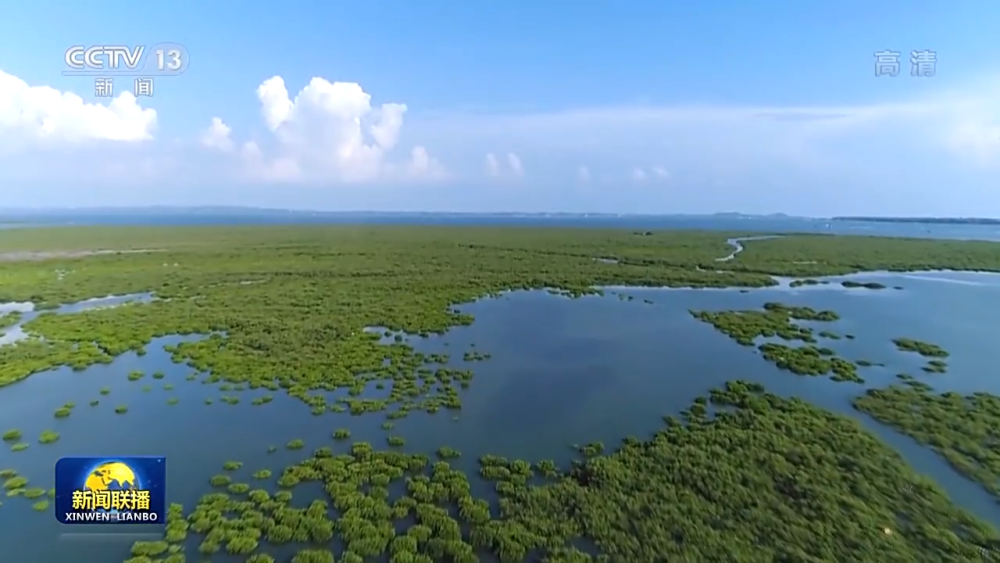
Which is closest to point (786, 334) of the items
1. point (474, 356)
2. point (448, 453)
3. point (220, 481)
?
point (474, 356)

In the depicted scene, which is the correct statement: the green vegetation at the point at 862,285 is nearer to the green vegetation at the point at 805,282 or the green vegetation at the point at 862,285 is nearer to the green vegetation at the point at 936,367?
the green vegetation at the point at 805,282

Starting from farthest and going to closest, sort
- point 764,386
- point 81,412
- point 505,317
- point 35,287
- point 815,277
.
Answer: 1. point 815,277
2. point 35,287
3. point 505,317
4. point 764,386
5. point 81,412

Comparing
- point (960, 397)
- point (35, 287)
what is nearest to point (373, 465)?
point (960, 397)

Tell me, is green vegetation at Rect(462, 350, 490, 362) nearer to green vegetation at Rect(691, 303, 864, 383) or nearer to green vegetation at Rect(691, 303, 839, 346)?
green vegetation at Rect(691, 303, 864, 383)

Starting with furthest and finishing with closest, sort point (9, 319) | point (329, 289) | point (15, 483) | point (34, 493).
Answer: point (329, 289) → point (9, 319) → point (15, 483) → point (34, 493)

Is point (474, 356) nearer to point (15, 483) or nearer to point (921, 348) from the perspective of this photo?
point (15, 483)

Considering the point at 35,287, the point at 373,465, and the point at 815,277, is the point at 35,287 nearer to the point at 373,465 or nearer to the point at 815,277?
the point at 373,465
